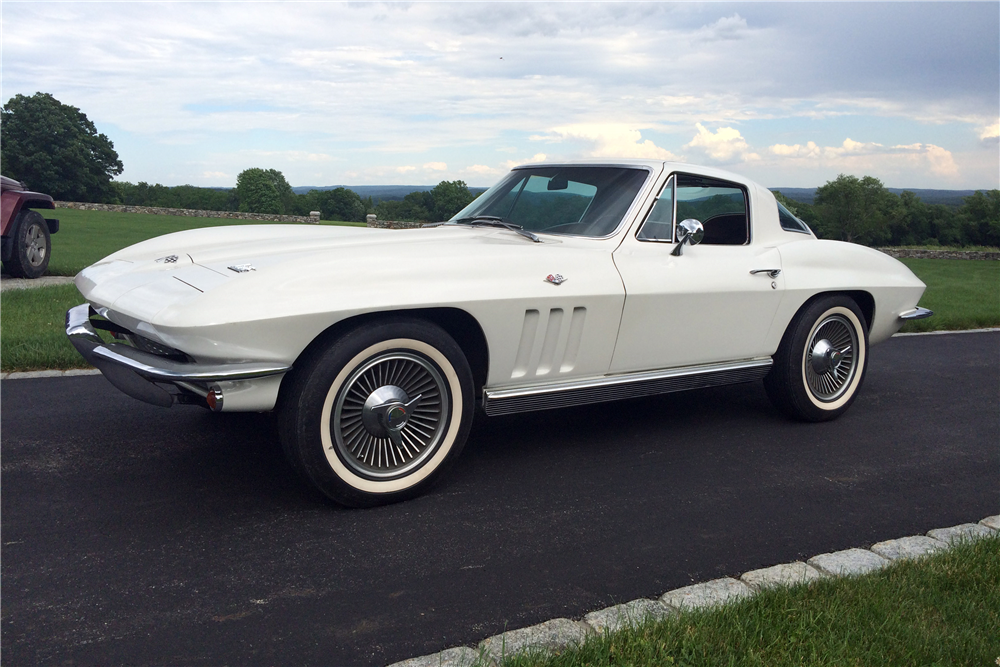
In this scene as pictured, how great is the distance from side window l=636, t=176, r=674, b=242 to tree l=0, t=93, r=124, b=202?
203ft

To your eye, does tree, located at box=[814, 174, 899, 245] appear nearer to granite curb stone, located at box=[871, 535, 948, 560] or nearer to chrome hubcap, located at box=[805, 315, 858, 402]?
chrome hubcap, located at box=[805, 315, 858, 402]

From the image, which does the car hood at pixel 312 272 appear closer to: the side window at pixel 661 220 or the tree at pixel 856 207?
the side window at pixel 661 220

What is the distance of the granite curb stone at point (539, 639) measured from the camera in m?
2.35

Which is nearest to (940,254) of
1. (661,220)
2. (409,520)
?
(661,220)

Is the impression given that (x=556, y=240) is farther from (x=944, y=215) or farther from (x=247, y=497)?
(x=944, y=215)

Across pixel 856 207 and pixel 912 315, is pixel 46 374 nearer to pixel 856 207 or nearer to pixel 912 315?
pixel 912 315

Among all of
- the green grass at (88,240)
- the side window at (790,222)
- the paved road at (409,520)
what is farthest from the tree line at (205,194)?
the paved road at (409,520)

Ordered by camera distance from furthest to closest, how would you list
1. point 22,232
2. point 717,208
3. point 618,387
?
point 22,232 < point 717,208 < point 618,387

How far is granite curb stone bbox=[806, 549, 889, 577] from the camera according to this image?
3.01 meters

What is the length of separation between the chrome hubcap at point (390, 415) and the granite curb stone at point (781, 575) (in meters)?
1.44

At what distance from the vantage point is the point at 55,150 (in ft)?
191

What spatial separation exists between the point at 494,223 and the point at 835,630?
9.30 ft

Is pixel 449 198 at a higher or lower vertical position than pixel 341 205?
lower

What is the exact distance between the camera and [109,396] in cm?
499
